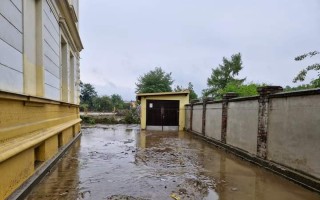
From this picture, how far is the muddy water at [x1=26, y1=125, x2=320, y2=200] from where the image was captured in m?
5.01

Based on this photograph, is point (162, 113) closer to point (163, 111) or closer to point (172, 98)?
point (163, 111)

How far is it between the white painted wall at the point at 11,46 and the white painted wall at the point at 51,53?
188 cm

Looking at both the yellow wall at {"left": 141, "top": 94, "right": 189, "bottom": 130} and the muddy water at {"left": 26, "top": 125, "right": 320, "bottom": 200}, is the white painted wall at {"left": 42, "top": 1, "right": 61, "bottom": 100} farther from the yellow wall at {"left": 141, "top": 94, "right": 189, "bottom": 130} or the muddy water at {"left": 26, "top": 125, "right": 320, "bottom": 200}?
the yellow wall at {"left": 141, "top": 94, "right": 189, "bottom": 130}

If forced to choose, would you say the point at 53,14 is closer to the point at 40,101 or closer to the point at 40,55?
the point at 40,55

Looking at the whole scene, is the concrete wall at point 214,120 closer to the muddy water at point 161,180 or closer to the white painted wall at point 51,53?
the muddy water at point 161,180

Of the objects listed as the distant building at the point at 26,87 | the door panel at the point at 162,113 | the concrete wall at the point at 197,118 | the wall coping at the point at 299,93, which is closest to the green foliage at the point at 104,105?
the door panel at the point at 162,113

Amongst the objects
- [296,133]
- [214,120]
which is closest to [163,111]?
[214,120]

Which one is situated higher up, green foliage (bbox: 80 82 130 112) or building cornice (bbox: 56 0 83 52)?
building cornice (bbox: 56 0 83 52)

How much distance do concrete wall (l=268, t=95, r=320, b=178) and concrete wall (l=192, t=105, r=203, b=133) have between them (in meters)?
8.12

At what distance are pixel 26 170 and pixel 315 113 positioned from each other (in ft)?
18.0

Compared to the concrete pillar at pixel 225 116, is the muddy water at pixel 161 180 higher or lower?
lower

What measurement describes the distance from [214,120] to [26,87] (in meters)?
8.77

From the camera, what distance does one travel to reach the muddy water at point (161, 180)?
5012mm

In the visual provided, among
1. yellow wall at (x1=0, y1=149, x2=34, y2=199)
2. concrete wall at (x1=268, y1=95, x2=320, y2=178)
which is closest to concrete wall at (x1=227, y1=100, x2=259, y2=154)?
concrete wall at (x1=268, y1=95, x2=320, y2=178)
